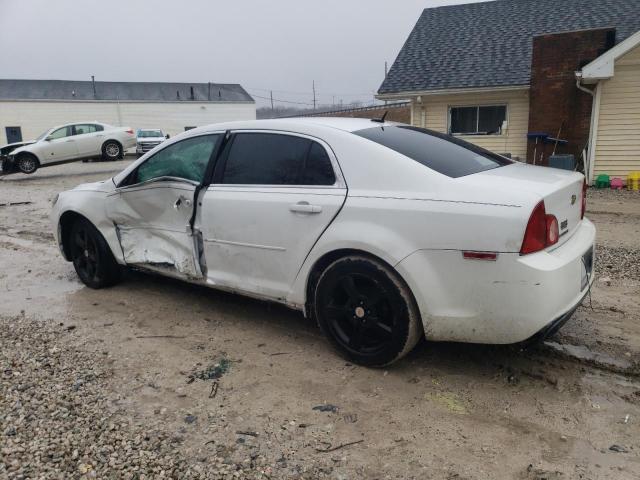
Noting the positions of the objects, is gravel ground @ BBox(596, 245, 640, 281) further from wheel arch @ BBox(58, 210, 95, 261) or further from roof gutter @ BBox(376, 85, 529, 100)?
roof gutter @ BBox(376, 85, 529, 100)

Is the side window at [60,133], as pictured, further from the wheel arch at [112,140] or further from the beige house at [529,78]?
the beige house at [529,78]

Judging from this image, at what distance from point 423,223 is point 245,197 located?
4.68 feet

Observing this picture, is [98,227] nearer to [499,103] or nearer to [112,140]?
[499,103]

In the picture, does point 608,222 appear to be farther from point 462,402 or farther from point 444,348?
point 462,402

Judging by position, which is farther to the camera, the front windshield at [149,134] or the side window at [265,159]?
the front windshield at [149,134]

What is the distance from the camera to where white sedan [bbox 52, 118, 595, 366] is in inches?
108

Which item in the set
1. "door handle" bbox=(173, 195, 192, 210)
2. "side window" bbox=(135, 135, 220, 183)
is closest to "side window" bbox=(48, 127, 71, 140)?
"side window" bbox=(135, 135, 220, 183)

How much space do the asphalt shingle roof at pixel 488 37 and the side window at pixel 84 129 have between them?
10.8 m

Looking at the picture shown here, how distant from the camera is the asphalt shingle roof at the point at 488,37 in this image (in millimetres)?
14352

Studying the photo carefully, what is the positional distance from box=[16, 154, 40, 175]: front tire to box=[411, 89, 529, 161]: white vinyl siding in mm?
13233

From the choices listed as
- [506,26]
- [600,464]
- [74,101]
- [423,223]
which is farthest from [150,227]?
[74,101]

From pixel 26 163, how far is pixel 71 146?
5.13ft

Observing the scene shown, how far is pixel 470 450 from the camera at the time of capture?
8.34 ft

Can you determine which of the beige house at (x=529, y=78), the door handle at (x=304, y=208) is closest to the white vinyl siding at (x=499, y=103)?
the beige house at (x=529, y=78)
